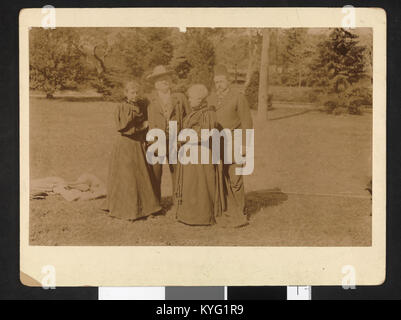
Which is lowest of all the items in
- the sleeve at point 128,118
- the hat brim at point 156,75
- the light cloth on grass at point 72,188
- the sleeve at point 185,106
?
the light cloth on grass at point 72,188

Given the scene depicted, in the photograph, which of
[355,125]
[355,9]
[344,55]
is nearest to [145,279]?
[355,125]

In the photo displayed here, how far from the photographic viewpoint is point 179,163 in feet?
19.7

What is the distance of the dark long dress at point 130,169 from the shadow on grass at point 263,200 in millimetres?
850

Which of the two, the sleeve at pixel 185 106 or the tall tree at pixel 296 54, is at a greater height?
the tall tree at pixel 296 54

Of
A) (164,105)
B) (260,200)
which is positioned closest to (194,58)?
(164,105)

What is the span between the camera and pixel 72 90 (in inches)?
237

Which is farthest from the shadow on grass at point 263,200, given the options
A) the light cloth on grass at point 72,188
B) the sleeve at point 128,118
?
the light cloth on grass at point 72,188

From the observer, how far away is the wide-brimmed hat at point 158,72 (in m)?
5.95

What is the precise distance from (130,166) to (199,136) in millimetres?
701

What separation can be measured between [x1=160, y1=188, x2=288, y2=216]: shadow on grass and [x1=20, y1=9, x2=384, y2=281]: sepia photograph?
1 cm

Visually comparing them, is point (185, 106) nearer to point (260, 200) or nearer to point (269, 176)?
point (269, 176)

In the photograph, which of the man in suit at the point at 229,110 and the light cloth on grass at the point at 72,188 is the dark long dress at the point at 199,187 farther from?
the light cloth on grass at the point at 72,188

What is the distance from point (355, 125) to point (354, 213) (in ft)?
2.69

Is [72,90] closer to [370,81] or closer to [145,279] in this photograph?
[145,279]
